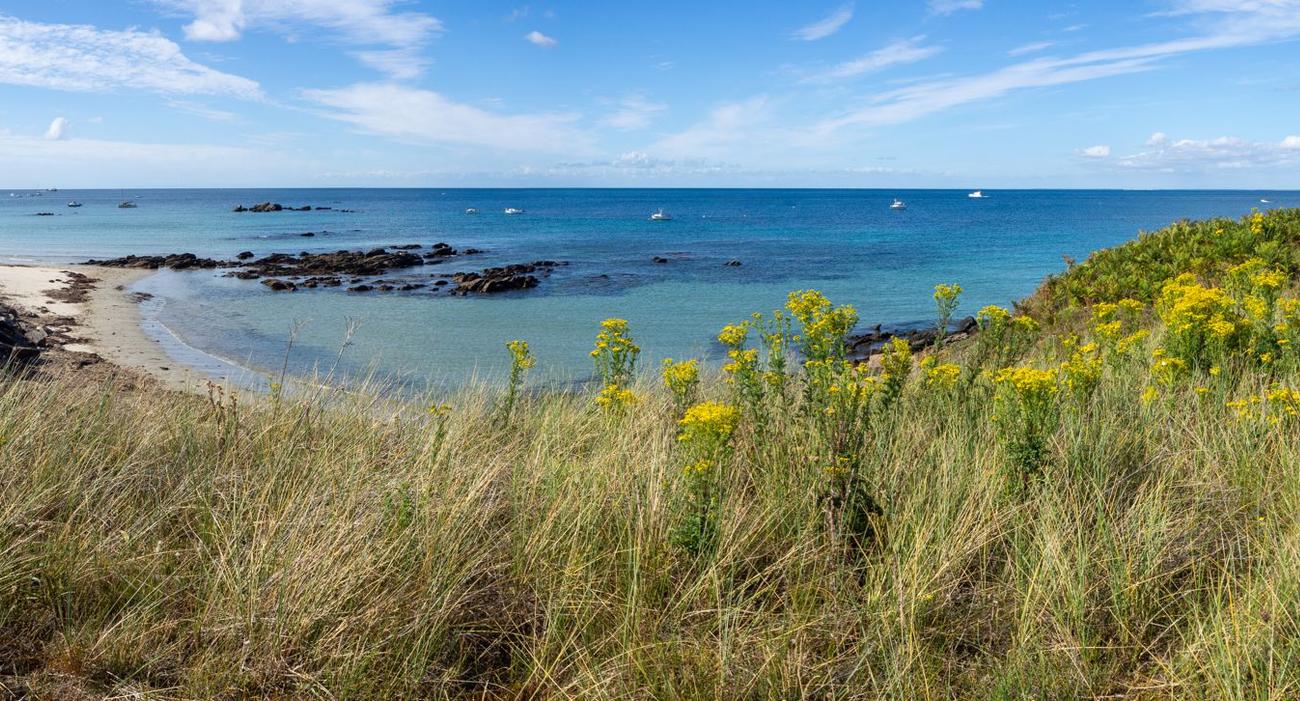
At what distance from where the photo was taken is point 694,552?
342 centimetres

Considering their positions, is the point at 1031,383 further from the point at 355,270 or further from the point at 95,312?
the point at 355,270

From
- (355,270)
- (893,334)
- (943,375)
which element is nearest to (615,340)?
(943,375)

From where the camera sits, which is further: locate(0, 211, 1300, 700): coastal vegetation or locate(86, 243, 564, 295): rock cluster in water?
locate(86, 243, 564, 295): rock cluster in water

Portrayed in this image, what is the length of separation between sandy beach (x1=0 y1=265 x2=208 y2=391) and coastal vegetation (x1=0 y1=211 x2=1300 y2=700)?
587cm

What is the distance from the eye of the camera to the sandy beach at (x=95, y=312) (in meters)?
14.5

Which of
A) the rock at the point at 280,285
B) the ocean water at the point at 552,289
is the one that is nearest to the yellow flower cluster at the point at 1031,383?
the ocean water at the point at 552,289

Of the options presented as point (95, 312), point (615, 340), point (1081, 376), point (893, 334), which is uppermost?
point (615, 340)

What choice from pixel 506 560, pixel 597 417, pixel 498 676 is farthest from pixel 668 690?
pixel 597 417

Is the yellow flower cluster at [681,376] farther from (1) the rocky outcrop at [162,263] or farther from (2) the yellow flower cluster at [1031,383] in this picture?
(1) the rocky outcrop at [162,263]

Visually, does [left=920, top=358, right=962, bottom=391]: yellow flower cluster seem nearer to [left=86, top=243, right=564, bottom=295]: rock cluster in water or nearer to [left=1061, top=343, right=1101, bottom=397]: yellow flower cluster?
[left=1061, top=343, right=1101, bottom=397]: yellow flower cluster

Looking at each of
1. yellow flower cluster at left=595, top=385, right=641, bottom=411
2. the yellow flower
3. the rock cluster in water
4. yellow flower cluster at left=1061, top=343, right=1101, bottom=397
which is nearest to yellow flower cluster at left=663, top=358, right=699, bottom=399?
yellow flower cluster at left=595, top=385, right=641, bottom=411

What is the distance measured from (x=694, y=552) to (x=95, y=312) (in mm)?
22860

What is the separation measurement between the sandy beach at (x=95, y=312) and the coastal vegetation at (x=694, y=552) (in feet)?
19.2

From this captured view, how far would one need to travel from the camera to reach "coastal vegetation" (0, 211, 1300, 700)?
2.74m
